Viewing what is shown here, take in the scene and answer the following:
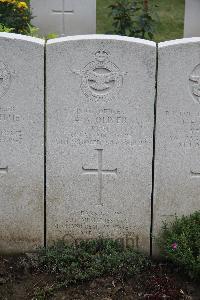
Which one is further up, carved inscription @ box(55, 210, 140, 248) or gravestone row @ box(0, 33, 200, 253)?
gravestone row @ box(0, 33, 200, 253)

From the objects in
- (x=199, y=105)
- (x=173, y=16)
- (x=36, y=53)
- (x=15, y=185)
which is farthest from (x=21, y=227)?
(x=173, y=16)

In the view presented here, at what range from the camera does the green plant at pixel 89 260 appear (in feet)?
16.1

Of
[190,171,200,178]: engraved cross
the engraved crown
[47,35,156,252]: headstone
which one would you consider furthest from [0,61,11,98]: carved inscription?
[190,171,200,178]: engraved cross

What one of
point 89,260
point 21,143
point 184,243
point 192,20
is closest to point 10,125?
point 21,143

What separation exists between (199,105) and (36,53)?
4.44 ft

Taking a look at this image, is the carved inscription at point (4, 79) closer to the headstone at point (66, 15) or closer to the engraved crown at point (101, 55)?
the engraved crown at point (101, 55)

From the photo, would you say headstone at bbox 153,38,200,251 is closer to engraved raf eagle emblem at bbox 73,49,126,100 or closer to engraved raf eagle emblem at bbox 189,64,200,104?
engraved raf eagle emblem at bbox 189,64,200,104

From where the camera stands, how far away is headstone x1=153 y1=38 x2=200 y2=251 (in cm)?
491

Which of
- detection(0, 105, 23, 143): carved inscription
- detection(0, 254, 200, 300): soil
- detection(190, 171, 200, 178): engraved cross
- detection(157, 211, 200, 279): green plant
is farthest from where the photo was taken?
detection(190, 171, 200, 178): engraved cross

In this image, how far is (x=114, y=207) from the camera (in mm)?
5285

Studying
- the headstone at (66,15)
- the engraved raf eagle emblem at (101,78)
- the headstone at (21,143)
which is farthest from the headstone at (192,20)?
the headstone at (21,143)

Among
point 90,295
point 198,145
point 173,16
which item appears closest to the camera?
point 90,295

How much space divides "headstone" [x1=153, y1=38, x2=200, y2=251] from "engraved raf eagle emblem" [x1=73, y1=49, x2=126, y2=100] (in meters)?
0.35

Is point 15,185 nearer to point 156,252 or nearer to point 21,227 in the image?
point 21,227
